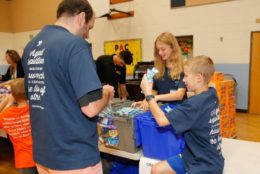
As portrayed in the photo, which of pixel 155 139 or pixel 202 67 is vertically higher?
pixel 202 67

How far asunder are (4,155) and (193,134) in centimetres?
317

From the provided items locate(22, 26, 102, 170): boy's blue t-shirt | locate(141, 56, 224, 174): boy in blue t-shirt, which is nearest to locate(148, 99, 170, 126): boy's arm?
locate(141, 56, 224, 174): boy in blue t-shirt

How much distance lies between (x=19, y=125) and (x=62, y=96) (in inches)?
38.4

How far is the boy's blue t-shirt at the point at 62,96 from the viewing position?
1.01 metres

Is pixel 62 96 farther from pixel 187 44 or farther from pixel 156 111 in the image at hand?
pixel 187 44

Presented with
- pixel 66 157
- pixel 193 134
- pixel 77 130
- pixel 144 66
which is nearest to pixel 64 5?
pixel 77 130

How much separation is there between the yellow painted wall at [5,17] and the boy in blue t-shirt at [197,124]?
36.2 ft

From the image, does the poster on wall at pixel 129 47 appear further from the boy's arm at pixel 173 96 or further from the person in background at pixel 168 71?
the boy's arm at pixel 173 96

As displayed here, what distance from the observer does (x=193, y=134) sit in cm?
134

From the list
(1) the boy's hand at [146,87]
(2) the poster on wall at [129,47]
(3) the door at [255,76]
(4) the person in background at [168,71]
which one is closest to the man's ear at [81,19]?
(1) the boy's hand at [146,87]

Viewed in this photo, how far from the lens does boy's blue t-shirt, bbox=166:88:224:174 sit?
130 centimetres

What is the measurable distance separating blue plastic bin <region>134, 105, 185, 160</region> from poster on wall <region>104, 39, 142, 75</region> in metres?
5.85

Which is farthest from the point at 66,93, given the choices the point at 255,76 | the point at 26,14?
the point at 26,14

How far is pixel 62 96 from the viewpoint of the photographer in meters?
1.05
